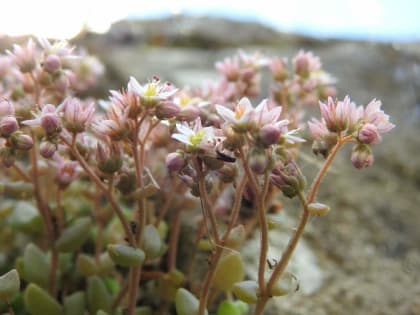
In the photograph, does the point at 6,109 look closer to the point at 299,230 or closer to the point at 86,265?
the point at 86,265

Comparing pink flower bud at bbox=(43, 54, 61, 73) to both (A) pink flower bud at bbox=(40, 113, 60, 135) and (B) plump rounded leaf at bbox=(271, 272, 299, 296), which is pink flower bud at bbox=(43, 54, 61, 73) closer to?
(A) pink flower bud at bbox=(40, 113, 60, 135)

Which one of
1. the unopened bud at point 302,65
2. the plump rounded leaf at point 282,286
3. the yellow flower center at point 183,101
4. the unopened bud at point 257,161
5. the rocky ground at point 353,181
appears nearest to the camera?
the unopened bud at point 257,161

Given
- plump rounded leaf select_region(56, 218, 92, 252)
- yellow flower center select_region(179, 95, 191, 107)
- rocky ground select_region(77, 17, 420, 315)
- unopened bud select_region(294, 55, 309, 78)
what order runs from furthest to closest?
rocky ground select_region(77, 17, 420, 315) < unopened bud select_region(294, 55, 309, 78) < plump rounded leaf select_region(56, 218, 92, 252) < yellow flower center select_region(179, 95, 191, 107)

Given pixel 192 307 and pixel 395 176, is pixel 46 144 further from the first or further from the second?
pixel 395 176

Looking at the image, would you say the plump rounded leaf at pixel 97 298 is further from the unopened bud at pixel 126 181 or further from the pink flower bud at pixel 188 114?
the pink flower bud at pixel 188 114

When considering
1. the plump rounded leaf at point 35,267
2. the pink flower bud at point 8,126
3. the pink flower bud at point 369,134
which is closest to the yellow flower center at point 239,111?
the pink flower bud at point 369,134

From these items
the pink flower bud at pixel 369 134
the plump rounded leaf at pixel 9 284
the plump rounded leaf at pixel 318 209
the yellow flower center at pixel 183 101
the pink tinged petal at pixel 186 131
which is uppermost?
the pink flower bud at pixel 369 134

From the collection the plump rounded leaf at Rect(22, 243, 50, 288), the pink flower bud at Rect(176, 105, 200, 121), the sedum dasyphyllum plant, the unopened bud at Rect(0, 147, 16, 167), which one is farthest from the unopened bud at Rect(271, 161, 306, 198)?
the plump rounded leaf at Rect(22, 243, 50, 288)

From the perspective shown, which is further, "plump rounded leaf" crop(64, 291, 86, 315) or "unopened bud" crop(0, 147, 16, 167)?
"plump rounded leaf" crop(64, 291, 86, 315)

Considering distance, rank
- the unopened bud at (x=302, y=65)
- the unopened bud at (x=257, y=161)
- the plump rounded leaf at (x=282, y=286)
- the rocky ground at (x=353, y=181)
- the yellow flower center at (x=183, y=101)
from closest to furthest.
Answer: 1. the unopened bud at (x=257, y=161)
2. the plump rounded leaf at (x=282, y=286)
3. the yellow flower center at (x=183, y=101)
4. the unopened bud at (x=302, y=65)
5. the rocky ground at (x=353, y=181)
